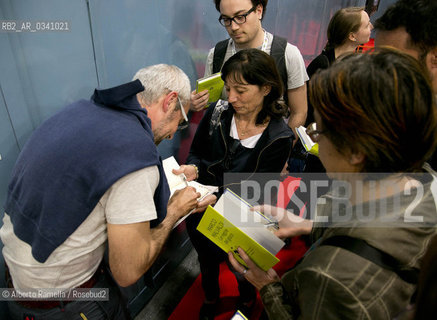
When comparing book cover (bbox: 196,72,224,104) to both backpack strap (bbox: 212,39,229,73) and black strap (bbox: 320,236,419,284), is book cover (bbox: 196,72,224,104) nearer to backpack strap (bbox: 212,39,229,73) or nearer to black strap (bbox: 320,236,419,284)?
backpack strap (bbox: 212,39,229,73)

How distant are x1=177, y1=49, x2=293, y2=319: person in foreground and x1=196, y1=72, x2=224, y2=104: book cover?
9cm

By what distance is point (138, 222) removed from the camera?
110cm

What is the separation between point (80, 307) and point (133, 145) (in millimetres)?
841

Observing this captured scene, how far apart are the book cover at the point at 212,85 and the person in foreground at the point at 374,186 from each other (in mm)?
1192

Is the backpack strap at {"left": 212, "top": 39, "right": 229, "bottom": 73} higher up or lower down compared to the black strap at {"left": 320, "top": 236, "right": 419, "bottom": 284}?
higher up

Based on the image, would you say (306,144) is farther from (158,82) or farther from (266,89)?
(158,82)

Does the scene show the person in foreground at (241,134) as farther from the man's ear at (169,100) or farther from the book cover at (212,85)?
the man's ear at (169,100)

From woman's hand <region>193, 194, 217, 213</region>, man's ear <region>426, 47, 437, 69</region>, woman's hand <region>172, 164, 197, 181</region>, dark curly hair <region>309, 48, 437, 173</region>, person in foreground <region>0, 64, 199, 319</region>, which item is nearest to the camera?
dark curly hair <region>309, 48, 437, 173</region>

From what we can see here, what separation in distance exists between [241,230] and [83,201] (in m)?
0.73

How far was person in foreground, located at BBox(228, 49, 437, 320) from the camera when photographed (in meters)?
0.82

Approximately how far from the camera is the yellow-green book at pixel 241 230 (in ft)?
4.53

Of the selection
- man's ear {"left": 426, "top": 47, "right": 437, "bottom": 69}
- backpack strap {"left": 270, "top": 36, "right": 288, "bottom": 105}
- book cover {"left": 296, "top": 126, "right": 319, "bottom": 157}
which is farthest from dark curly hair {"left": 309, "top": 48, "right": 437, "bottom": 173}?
backpack strap {"left": 270, "top": 36, "right": 288, "bottom": 105}

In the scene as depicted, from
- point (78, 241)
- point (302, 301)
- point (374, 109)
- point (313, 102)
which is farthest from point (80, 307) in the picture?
point (374, 109)

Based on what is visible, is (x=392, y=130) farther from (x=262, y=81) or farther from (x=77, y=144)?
(x=262, y=81)
